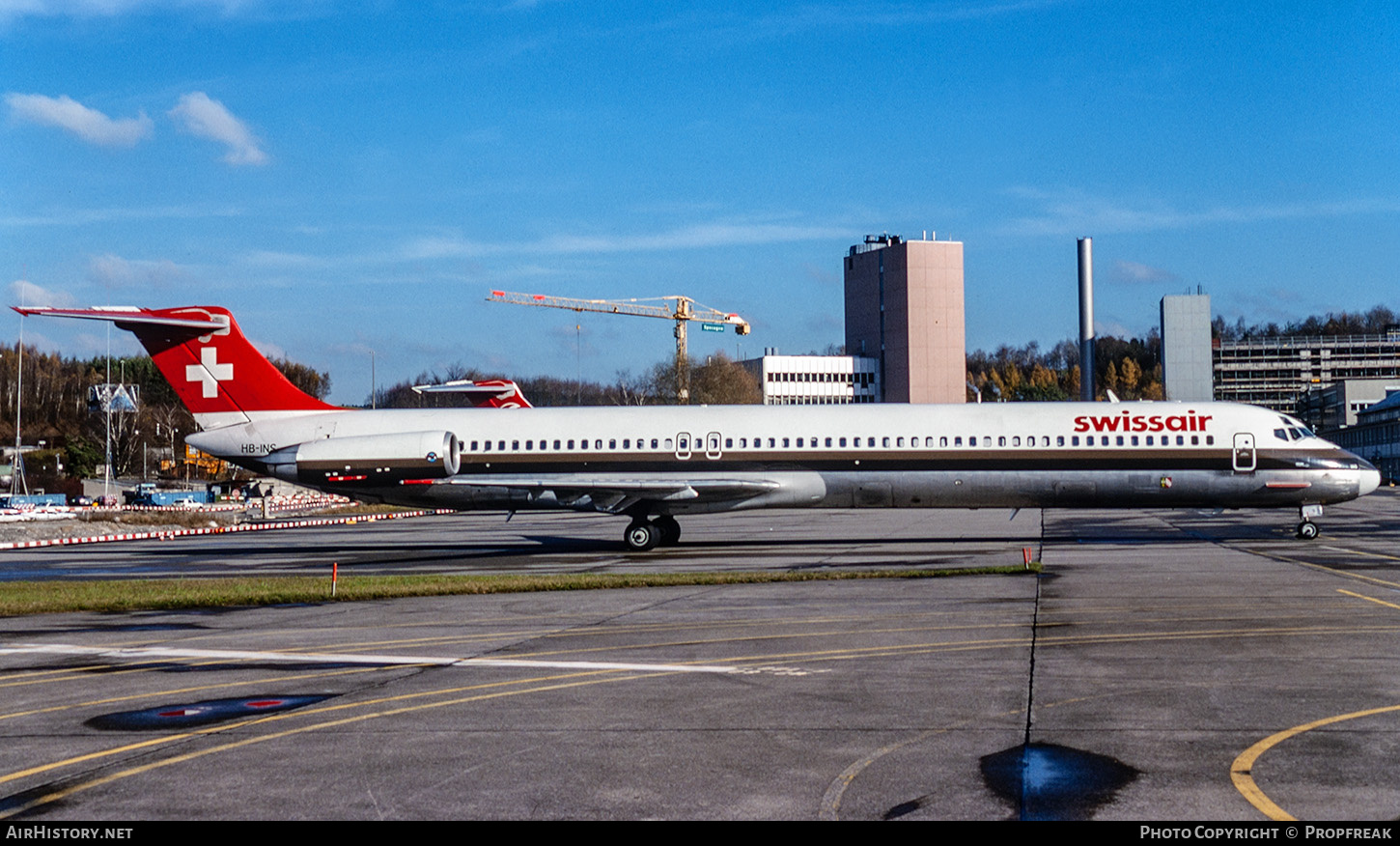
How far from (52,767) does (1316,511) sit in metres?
30.9

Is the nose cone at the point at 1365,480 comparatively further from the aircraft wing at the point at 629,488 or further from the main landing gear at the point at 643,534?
the main landing gear at the point at 643,534

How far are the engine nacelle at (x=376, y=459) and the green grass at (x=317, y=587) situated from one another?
27.2 feet

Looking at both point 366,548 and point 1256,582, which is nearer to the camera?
point 1256,582

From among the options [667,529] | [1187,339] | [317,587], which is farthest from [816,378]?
[317,587]

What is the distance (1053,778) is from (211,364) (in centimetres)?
3037

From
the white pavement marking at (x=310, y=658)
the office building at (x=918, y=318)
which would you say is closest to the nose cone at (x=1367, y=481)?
the white pavement marking at (x=310, y=658)

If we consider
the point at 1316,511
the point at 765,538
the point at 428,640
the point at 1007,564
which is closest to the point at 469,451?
the point at 765,538

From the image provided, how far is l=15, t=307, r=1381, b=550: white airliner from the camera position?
30969 mm

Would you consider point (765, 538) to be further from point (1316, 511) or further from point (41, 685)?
point (41, 685)

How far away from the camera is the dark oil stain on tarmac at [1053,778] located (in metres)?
7.57

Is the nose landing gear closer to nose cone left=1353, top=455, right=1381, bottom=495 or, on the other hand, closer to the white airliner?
the white airliner

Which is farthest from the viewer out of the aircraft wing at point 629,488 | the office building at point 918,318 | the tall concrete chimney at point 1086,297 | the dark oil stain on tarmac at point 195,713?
the office building at point 918,318

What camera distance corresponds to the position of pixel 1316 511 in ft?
104
